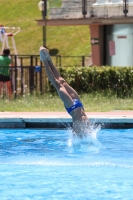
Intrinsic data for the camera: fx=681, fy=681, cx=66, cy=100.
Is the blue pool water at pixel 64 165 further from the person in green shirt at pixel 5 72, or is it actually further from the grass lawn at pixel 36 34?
the grass lawn at pixel 36 34

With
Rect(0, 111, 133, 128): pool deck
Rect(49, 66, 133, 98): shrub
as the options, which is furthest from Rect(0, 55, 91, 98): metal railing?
Rect(0, 111, 133, 128): pool deck

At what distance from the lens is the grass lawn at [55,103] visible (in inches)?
671

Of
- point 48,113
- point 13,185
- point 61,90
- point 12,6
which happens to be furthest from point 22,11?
point 13,185

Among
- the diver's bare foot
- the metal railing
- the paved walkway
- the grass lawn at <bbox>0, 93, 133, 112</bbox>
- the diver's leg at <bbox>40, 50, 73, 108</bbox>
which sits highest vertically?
the diver's bare foot

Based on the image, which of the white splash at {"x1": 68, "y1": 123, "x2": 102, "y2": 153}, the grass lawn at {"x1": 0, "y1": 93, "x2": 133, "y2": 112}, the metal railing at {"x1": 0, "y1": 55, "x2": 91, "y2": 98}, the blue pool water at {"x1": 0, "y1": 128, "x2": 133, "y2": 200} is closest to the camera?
the blue pool water at {"x1": 0, "y1": 128, "x2": 133, "y2": 200}

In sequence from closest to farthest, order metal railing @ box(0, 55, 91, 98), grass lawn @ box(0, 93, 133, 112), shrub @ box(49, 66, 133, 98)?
grass lawn @ box(0, 93, 133, 112), shrub @ box(49, 66, 133, 98), metal railing @ box(0, 55, 91, 98)

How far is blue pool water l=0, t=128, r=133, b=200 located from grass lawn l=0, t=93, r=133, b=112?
2056 millimetres

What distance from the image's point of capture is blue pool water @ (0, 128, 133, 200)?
8992 mm

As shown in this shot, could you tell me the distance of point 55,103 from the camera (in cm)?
1814

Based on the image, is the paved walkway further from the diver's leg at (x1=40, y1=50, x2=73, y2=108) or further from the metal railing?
the metal railing

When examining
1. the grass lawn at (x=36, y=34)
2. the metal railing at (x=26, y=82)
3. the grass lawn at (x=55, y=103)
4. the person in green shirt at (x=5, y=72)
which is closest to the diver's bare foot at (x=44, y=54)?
the grass lawn at (x=55, y=103)

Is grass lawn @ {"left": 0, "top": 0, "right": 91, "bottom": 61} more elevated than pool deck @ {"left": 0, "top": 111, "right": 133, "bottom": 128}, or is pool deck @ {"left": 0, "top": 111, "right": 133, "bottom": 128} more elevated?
grass lawn @ {"left": 0, "top": 0, "right": 91, "bottom": 61}

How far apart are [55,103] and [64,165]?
24.2 feet

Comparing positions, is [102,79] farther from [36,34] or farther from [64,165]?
[36,34]
